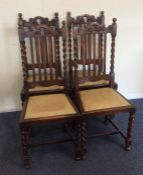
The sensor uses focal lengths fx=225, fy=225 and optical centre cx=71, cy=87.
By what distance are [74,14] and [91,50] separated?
0.55 meters

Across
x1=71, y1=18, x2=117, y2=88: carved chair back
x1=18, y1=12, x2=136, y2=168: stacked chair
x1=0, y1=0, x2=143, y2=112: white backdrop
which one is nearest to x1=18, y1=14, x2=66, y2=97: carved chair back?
x1=18, y1=12, x2=136, y2=168: stacked chair

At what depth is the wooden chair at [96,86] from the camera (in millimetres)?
1818

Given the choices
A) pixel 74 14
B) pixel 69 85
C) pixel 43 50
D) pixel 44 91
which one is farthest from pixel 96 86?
pixel 74 14

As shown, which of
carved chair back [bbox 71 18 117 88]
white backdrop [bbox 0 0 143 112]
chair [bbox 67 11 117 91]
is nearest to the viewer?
carved chair back [bbox 71 18 117 88]

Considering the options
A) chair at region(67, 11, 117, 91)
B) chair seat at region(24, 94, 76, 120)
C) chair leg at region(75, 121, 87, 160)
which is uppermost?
chair at region(67, 11, 117, 91)

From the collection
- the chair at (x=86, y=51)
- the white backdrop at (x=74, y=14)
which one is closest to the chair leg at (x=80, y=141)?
the chair at (x=86, y=51)

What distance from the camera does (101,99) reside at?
193cm

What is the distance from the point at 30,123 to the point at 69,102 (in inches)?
15.7

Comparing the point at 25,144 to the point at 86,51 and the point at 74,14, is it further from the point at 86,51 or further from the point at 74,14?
the point at 74,14

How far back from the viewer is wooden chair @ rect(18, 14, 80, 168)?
1.72 m

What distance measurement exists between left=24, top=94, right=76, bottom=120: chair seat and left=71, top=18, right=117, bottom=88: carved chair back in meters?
0.25

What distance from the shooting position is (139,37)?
2680 millimetres

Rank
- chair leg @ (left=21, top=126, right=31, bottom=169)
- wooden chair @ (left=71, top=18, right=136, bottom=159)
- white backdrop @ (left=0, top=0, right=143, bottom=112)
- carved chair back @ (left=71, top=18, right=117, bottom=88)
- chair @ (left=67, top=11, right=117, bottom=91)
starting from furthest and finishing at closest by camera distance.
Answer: white backdrop @ (left=0, top=0, right=143, bottom=112), chair @ (left=67, top=11, right=117, bottom=91), carved chair back @ (left=71, top=18, right=117, bottom=88), wooden chair @ (left=71, top=18, right=136, bottom=159), chair leg @ (left=21, top=126, right=31, bottom=169)

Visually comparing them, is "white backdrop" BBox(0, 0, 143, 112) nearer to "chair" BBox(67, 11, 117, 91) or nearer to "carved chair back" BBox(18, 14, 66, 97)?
"chair" BBox(67, 11, 117, 91)
